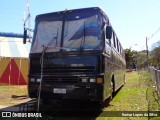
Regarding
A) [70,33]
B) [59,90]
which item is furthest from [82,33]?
[59,90]

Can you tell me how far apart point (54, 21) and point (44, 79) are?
208cm

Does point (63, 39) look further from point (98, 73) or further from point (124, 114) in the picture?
point (124, 114)

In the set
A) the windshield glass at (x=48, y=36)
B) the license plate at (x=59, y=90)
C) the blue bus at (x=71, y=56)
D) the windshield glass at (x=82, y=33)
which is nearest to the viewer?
the blue bus at (x=71, y=56)

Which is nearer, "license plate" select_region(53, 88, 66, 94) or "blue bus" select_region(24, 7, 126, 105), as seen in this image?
"blue bus" select_region(24, 7, 126, 105)

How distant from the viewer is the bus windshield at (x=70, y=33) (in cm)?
885

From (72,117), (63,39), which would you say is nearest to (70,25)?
(63,39)

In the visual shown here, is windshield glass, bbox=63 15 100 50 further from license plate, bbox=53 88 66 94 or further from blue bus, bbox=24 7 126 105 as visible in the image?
license plate, bbox=53 88 66 94

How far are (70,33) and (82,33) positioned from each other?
1.40ft

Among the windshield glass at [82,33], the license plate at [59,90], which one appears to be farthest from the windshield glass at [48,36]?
the license plate at [59,90]

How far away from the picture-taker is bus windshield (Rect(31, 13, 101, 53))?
8852 mm

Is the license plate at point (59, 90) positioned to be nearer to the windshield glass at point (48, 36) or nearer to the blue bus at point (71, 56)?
the blue bus at point (71, 56)

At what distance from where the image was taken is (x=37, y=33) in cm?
970

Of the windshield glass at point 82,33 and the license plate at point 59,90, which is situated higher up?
the windshield glass at point 82,33

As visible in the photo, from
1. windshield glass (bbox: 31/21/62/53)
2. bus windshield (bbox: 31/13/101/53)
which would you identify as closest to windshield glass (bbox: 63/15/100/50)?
bus windshield (bbox: 31/13/101/53)
